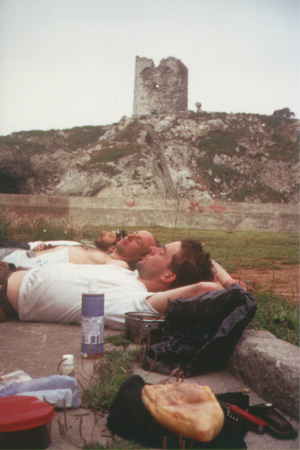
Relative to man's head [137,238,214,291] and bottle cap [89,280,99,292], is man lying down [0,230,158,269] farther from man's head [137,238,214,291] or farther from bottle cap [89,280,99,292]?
bottle cap [89,280,99,292]

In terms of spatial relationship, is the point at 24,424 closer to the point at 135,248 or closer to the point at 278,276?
the point at 135,248

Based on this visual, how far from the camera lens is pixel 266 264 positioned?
7031 mm

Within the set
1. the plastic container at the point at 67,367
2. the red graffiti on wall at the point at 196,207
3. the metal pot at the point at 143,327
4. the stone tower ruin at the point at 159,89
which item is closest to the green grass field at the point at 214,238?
the red graffiti on wall at the point at 196,207

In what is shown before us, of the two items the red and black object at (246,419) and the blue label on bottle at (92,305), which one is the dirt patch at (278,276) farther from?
the red and black object at (246,419)

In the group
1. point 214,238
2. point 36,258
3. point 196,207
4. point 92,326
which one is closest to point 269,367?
point 92,326

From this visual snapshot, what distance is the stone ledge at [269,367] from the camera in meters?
2.14

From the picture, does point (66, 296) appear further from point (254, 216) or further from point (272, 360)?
point (254, 216)

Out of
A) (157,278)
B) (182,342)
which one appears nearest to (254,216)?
(157,278)

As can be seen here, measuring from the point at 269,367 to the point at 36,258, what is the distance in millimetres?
3205

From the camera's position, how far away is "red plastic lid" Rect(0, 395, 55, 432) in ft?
5.11

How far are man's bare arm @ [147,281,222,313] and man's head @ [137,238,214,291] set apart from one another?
0.44 m

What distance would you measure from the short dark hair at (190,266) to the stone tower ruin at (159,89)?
132ft

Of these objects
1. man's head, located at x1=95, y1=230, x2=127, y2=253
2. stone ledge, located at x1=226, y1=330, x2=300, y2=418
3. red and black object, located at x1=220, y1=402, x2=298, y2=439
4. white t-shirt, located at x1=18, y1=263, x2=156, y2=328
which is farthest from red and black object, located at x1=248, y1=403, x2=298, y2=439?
man's head, located at x1=95, y1=230, x2=127, y2=253

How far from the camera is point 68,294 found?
336 centimetres
